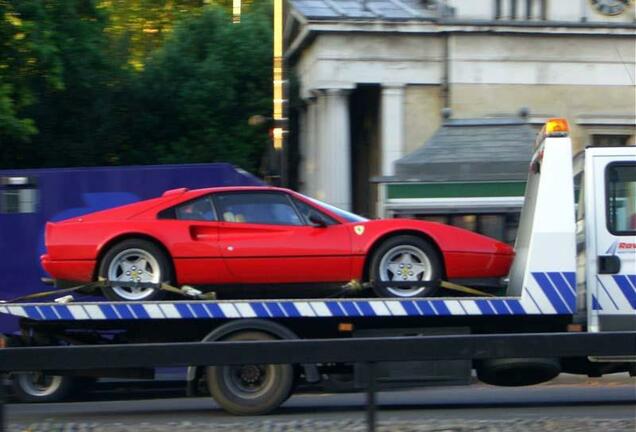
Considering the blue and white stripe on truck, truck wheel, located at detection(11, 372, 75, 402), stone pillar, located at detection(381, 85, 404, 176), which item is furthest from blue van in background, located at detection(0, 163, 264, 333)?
stone pillar, located at detection(381, 85, 404, 176)

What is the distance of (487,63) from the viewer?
20.8 metres

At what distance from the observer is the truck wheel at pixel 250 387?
29.8 ft

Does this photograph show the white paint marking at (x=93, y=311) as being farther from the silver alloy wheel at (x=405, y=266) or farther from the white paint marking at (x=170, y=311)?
the silver alloy wheel at (x=405, y=266)

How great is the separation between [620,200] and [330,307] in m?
2.68

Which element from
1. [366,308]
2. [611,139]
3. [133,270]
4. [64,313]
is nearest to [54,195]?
[133,270]

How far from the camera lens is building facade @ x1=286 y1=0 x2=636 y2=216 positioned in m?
20.7

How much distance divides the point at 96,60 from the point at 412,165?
8091mm

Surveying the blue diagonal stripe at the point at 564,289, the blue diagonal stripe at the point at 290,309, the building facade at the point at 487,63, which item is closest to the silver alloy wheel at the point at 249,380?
the blue diagonal stripe at the point at 290,309

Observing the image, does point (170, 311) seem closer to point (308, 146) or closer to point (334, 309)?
point (334, 309)

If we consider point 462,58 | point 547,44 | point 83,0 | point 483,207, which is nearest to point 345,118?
point 462,58

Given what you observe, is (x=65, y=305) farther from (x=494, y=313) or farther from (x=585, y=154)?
(x=585, y=154)

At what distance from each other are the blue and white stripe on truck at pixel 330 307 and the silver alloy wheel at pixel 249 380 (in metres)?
0.49

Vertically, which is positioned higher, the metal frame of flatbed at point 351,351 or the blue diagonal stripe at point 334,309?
the metal frame of flatbed at point 351,351

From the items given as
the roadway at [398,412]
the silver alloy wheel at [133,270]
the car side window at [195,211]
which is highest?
the car side window at [195,211]
